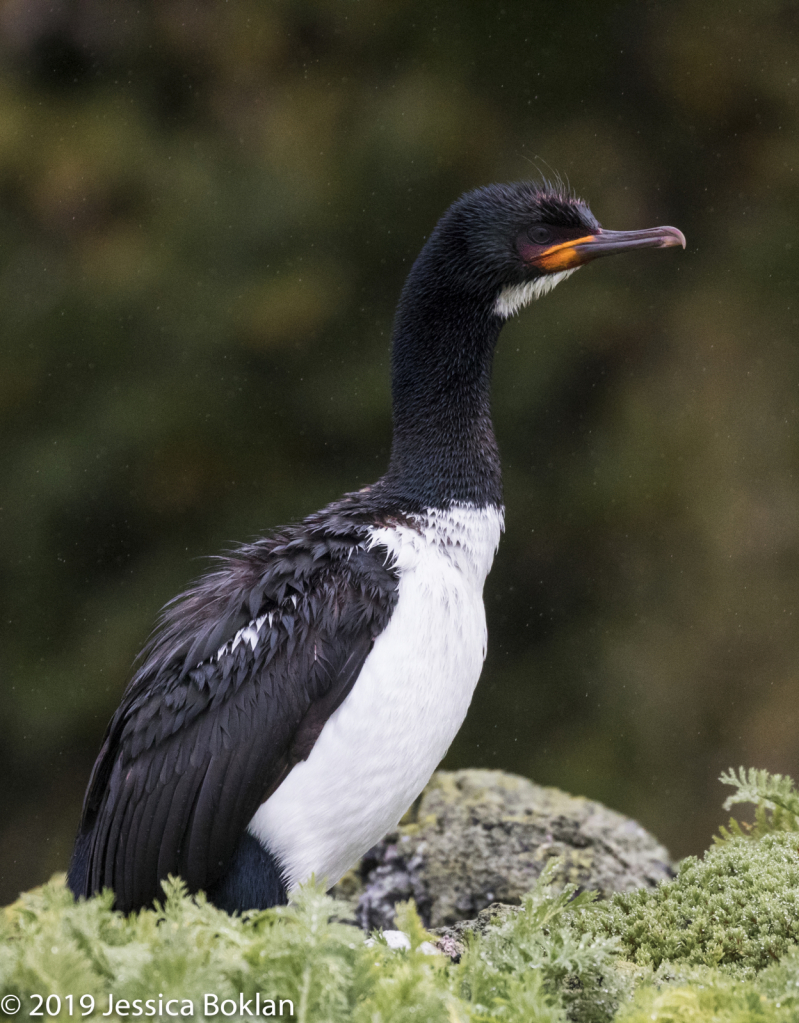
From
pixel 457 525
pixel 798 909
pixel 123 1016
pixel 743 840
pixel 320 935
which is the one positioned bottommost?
pixel 123 1016

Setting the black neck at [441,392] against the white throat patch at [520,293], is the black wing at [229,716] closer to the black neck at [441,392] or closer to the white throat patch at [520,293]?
the black neck at [441,392]

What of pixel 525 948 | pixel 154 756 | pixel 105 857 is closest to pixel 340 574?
pixel 154 756

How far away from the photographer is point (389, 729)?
2.70m

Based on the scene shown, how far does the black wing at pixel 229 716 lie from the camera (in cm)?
262

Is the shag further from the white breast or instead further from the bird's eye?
the bird's eye

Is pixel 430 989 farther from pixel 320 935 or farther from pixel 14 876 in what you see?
pixel 14 876

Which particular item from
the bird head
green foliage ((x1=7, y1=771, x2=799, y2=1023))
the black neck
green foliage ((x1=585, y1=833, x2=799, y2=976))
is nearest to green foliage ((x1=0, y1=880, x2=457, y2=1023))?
green foliage ((x1=7, y1=771, x2=799, y2=1023))

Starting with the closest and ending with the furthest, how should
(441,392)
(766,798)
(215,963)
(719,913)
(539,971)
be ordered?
(215,963), (539,971), (719,913), (766,798), (441,392)

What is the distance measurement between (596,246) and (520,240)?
0.25 metres

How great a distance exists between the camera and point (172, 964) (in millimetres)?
1482

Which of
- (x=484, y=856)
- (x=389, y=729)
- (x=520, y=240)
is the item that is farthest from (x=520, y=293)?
(x=484, y=856)

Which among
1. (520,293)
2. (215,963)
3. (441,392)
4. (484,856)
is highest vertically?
(520,293)

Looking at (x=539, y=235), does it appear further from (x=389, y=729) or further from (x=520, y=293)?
(x=389, y=729)

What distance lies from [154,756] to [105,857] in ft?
0.96
